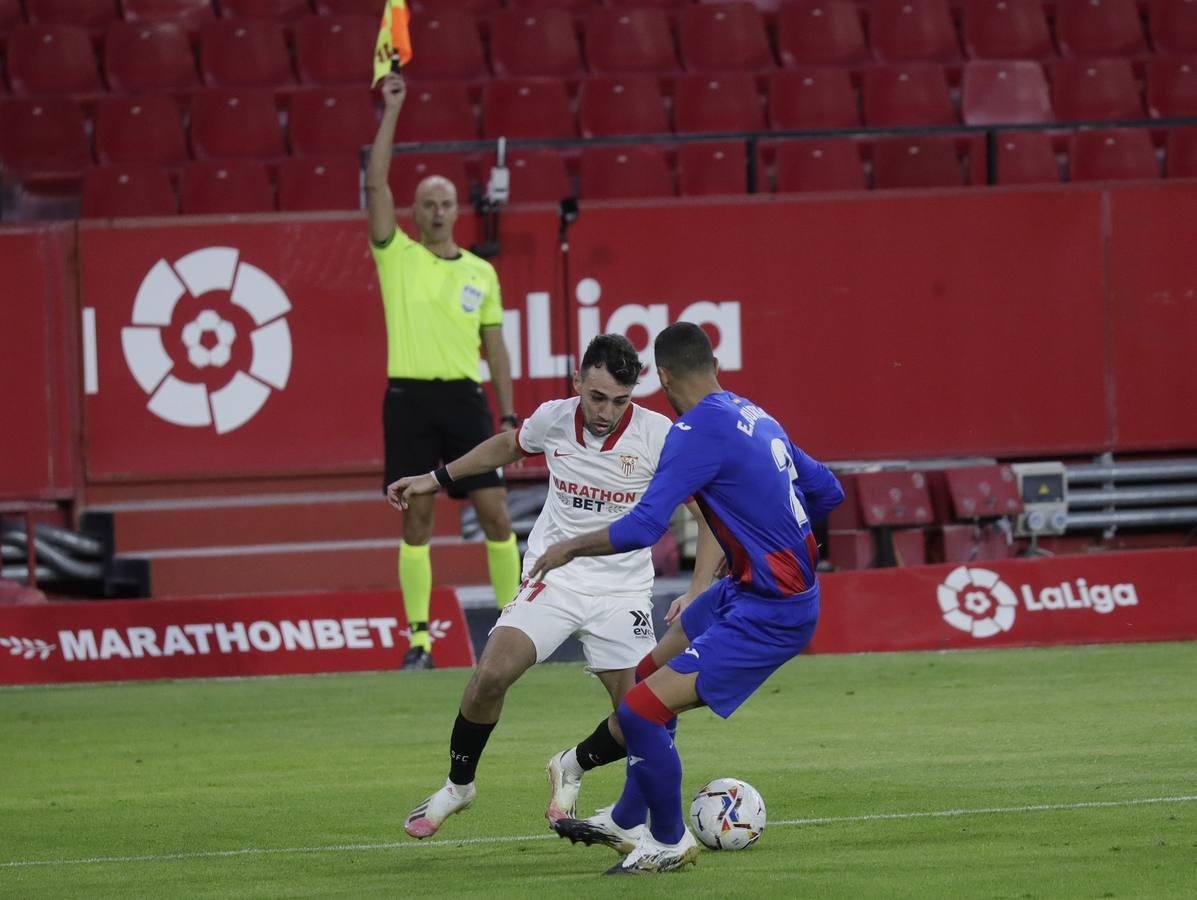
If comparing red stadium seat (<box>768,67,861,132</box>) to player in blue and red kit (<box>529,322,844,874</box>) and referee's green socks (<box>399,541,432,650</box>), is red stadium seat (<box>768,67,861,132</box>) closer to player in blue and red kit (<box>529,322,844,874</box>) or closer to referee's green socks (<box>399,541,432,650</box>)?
referee's green socks (<box>399,541,432,650</box>)

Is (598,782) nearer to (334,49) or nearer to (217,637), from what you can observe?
(217,637)

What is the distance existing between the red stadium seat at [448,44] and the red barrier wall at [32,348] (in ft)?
12.9

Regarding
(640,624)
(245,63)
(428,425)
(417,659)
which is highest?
(245,63)

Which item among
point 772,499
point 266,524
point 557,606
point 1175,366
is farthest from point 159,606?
point 1175,366

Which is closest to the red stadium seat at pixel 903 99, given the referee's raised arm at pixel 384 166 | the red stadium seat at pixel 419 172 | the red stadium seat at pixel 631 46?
the red stadium seat at pixel 631 46

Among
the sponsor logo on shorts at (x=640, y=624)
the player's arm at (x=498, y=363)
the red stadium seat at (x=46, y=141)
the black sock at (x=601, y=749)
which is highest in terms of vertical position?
the red stadium seat at (x=46, y=141)

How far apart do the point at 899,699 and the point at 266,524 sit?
17.8 feet

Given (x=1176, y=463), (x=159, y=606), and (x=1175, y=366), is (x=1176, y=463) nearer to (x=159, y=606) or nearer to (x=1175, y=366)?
(x=1175, y=366)

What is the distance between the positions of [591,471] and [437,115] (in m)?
9.18

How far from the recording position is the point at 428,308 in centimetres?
1219

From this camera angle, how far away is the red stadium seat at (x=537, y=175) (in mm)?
15766

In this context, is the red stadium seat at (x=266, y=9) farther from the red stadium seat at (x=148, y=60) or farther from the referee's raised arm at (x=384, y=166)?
the referee's raised arm at (x=384, y=166)

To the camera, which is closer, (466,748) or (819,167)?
(466,748)

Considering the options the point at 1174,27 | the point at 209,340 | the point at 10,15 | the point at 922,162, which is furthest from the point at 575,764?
the point at 1174,27
